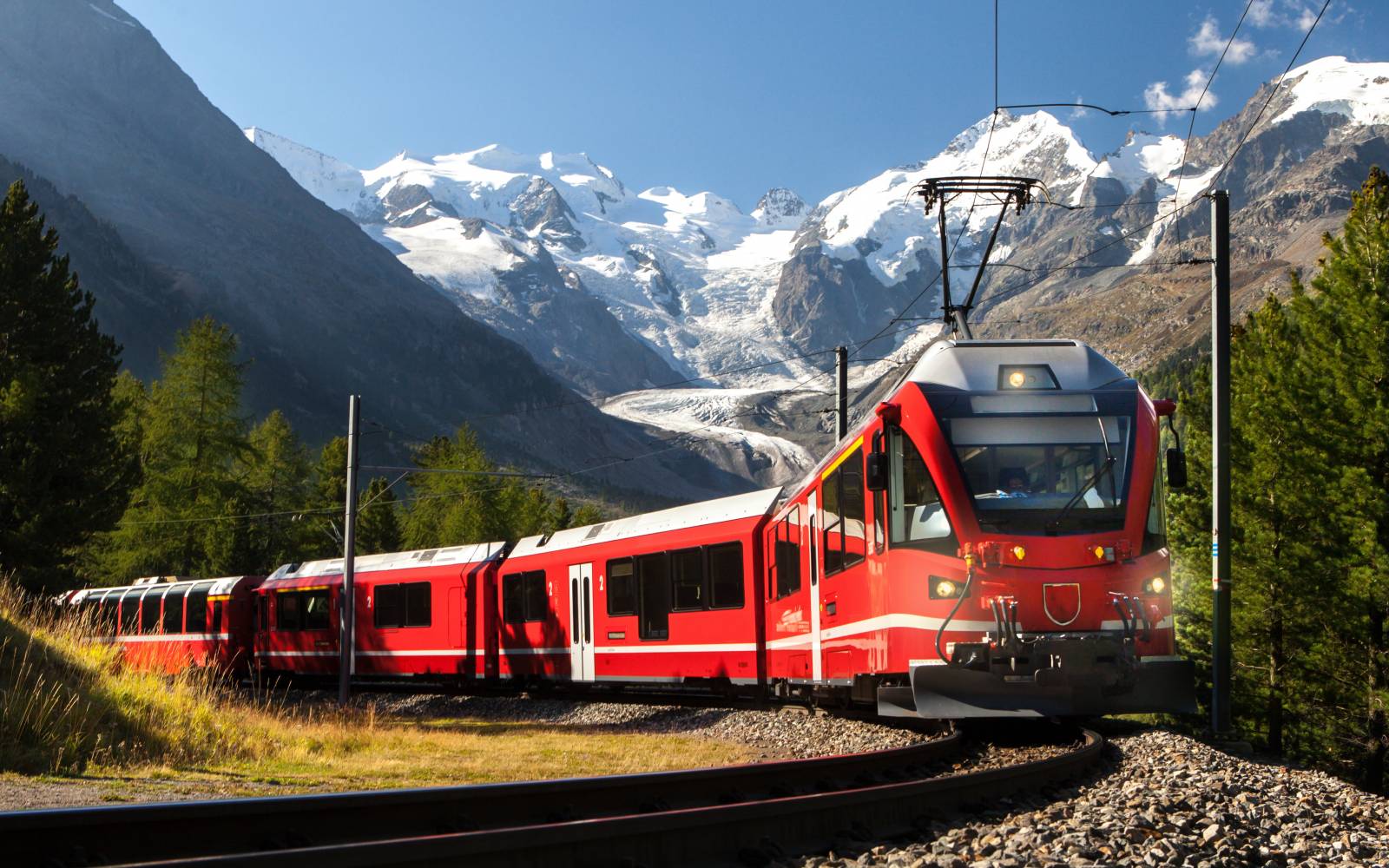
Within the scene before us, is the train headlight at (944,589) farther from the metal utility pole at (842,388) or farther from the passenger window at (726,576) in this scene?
the metal utility pole at (842,388)

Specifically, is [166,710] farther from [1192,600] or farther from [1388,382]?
[1192,600]

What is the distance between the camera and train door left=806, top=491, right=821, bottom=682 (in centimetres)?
1573

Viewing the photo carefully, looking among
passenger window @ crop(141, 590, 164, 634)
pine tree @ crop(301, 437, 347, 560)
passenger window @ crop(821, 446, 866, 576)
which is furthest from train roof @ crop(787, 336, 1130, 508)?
pine tree @ crop(301, 437, 347, 560)

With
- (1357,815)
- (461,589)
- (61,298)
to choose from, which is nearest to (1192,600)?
(461,589)

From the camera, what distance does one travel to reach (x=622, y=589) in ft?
74.7

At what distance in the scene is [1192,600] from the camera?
1316 inches

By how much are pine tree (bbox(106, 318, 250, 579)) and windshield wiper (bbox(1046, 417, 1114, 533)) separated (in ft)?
146

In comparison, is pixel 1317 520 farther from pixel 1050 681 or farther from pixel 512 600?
pixel 1050 681

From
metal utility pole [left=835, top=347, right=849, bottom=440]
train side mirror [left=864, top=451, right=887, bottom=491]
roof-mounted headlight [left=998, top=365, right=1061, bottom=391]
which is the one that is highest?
metal utility pole [left=835, top=347, right=849, bottom=440]

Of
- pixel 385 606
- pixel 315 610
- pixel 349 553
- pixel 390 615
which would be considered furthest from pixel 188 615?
pixel 349 553

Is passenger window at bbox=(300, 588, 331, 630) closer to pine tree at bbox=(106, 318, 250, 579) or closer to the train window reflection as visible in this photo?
pine tree at bbox=(106, 318, 250, 579)

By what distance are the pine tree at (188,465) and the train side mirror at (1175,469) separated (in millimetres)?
44591

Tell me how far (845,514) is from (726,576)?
247 inches

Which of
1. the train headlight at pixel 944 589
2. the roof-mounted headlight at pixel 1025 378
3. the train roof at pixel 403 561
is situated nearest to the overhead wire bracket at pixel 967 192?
the roof-mounted headlight at pixel 1025 378
